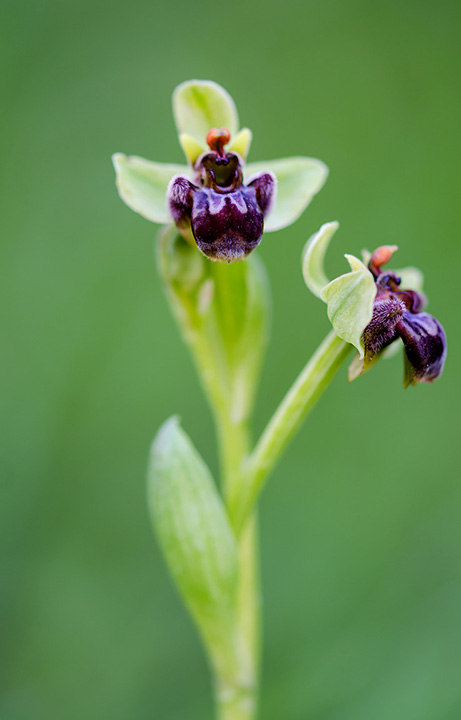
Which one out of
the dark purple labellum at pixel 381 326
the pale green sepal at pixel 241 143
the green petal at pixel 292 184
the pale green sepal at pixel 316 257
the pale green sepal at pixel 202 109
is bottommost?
the dark purple labellum at pixel 381 326

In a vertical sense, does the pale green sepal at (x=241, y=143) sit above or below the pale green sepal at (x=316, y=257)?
above

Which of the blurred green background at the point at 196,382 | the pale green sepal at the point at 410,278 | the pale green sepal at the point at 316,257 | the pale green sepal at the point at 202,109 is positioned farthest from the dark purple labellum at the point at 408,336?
the blurred green background at the point at 196,382

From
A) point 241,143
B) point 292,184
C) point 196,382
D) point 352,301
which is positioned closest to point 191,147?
point 241,143

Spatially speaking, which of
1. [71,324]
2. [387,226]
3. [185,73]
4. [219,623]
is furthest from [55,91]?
[219,623]

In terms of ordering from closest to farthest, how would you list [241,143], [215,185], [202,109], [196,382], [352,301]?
[352,301], [215,185], [241,143], [202,109], [196,382]

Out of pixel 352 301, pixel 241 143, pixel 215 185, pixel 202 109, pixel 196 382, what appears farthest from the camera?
pixel 196 382

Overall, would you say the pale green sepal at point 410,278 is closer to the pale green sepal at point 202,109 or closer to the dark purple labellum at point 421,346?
the dark purple labellum at point 421,346

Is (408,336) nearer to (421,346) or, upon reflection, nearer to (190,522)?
(421,346)
